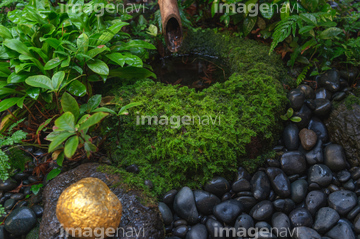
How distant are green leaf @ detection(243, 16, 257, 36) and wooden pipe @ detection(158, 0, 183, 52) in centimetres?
95

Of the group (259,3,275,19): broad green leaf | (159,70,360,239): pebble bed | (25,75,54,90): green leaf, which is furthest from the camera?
(259,3,275,19): broad green leaf

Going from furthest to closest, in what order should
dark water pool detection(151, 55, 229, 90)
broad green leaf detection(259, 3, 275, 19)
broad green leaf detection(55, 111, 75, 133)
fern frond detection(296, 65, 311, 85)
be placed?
dark water pool detection(151, 55, 229, 90) < broad green leaf detection(259, 3, 275, 19) < fern frond detection(296, 65, 311, 85) < broad green leaf detection(55, 111, 75, 133)

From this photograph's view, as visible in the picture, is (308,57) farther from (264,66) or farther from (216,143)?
(216,143)

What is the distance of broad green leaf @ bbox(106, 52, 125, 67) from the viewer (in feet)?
10.1

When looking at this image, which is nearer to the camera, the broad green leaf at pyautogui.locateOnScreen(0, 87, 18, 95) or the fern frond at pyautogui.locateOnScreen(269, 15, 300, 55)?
the broad green leaf at pyautogui.locateOnScreen(0, 87, 18, 95)

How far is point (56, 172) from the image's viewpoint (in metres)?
2.79

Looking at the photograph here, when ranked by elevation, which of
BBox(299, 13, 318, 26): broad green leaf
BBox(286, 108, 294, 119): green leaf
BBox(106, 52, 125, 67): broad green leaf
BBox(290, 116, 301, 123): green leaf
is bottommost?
BBox(290, 116, 301, 123): green leaf

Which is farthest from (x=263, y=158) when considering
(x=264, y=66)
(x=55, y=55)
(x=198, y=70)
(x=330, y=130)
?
(x=55, y=55)

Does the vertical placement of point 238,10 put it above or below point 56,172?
above

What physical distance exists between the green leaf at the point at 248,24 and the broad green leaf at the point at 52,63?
2.59 m

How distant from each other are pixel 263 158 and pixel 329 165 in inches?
26.7

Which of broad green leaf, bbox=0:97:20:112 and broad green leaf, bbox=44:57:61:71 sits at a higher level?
broad green leaf, bbox=44:57:61:71

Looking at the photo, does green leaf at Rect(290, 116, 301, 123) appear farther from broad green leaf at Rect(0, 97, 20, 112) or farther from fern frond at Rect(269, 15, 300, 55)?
broad green leaf at Rect(0, 97, 20, 112)

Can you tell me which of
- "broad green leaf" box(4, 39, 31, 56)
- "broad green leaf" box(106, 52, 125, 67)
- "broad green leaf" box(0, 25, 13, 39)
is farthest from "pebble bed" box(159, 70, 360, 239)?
"broad green leaf" box(0, 25, 13, 39)
